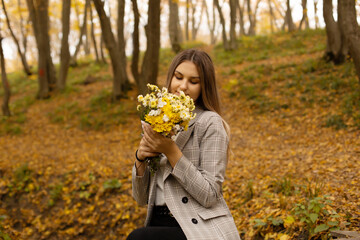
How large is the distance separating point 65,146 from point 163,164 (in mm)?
7234

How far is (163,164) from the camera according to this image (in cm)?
192

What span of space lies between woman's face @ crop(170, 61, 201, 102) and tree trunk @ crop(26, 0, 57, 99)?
11520mm

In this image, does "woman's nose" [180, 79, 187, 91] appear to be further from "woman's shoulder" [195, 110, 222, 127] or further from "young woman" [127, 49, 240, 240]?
"woman's shoulder" [195, 110, 222, 127]

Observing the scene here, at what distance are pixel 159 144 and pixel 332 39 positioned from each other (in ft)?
32.3

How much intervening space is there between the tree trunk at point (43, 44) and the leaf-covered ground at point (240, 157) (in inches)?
38.1

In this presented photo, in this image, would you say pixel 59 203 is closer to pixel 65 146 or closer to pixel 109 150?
pixel 109 150

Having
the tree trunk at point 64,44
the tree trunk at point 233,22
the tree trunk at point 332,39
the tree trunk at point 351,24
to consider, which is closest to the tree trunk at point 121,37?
the tree trunk at point 64,44

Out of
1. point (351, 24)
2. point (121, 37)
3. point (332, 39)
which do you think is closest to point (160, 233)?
point (351, 24)

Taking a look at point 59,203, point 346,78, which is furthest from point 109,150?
point 346,78

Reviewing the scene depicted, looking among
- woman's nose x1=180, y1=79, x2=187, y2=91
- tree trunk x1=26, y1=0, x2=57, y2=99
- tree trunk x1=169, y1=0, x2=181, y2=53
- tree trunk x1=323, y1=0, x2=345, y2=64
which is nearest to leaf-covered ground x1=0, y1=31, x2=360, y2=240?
tree trunk x1=323, y1=0, x2=345, y2=64

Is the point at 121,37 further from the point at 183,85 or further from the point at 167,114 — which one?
the point at 167,114

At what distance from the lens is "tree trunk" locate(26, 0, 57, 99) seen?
11641 millimetres

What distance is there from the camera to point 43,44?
12000mm

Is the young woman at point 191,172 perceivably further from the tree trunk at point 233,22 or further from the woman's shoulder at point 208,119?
the tree trunk at point 233,22
